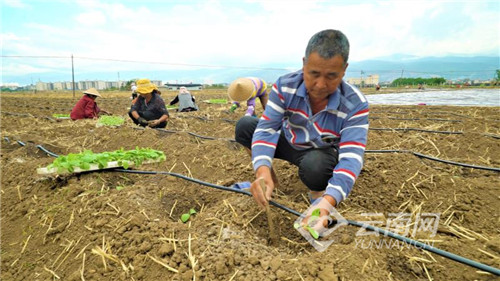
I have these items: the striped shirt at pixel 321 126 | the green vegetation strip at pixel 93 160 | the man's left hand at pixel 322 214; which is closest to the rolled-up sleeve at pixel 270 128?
the striped shirt at pixel 321 126

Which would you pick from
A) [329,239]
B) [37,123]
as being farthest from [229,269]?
[37,123]

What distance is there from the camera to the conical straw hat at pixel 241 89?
3896 mm

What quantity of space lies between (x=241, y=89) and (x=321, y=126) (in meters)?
2.01

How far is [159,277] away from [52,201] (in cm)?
147

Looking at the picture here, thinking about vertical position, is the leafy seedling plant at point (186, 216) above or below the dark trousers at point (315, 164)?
below

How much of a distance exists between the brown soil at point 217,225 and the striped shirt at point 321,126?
397mm

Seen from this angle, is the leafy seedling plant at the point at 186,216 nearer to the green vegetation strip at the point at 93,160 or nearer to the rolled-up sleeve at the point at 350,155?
Answer: the green vegetation strip at the point at 93,160

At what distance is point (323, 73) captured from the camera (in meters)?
1.73

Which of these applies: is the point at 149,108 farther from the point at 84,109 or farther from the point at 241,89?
the point at 241,89

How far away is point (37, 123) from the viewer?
771 cm

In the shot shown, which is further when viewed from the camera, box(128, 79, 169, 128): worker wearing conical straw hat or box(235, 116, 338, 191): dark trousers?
box(128, 79, 169, 128): worker wearing conical straw hat

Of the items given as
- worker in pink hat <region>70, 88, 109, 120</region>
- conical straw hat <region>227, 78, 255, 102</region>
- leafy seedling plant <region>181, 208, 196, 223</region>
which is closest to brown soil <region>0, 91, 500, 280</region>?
leafy seedling plant <region>181, 208, 196, 223</region>

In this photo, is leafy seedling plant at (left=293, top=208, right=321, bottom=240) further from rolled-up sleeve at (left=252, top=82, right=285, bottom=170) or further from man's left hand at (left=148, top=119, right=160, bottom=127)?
man's left hand at (left=148, top=119, right=160, bottom=127)

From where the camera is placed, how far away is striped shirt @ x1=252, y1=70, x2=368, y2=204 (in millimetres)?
1803
